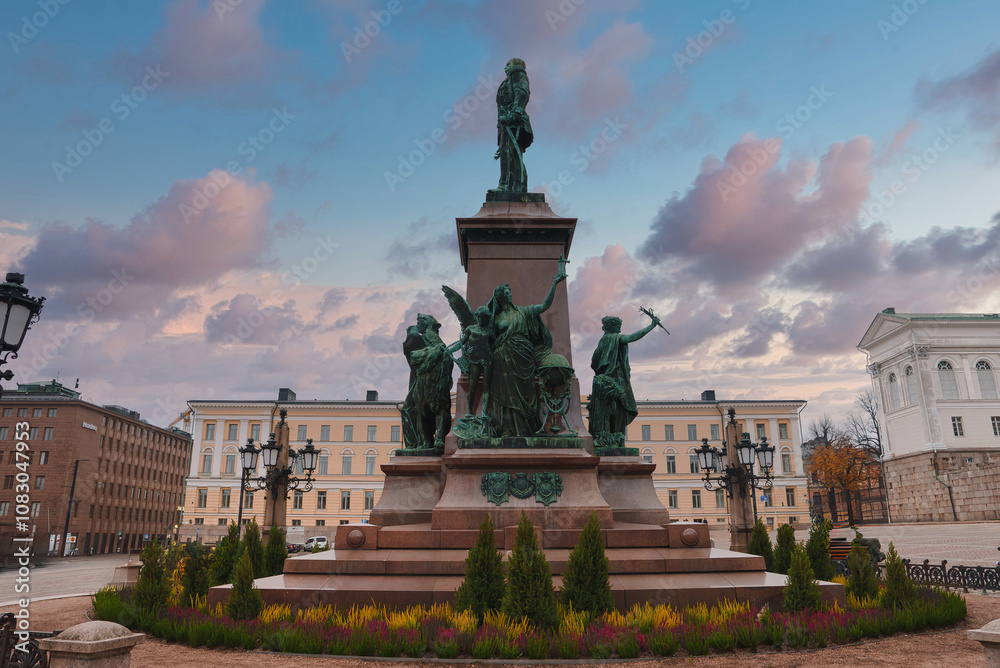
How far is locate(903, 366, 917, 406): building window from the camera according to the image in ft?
220

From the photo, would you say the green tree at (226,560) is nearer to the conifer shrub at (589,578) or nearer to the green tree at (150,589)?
the green tree at (150,589)

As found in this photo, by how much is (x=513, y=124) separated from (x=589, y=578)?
10702mm

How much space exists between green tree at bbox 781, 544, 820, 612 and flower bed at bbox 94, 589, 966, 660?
6.9 inches

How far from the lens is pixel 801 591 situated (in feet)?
29.1

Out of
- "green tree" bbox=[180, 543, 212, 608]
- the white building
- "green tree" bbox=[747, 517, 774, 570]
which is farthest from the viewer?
the white building

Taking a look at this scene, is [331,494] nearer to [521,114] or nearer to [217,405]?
[217,405]

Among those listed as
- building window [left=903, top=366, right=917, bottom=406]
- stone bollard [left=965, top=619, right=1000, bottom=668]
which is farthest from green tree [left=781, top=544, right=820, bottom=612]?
building window [left=903, top=366, right=917, bottom=406]

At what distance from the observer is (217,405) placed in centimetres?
7912

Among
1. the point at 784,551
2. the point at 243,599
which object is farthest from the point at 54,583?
the point at 784,551

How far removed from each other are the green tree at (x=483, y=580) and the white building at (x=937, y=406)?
206 ft

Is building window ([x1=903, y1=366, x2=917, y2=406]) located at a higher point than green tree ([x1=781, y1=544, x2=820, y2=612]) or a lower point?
higher

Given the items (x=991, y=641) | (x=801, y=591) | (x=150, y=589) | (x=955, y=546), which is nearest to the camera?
(x=991, y=641)

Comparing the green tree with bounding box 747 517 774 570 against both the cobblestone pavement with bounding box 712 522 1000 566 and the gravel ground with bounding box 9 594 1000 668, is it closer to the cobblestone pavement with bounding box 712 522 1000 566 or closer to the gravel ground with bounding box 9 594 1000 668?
the gravel ground with bounding box 9 594 1000 668

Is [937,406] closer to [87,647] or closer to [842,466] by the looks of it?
[842,466]
